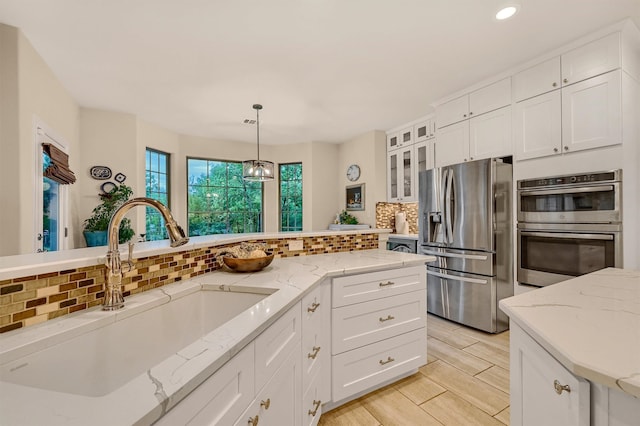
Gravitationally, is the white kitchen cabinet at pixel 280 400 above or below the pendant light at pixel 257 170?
below

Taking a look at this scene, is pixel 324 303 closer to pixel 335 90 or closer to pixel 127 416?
pixel 127 416

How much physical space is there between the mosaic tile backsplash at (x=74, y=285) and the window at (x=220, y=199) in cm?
416

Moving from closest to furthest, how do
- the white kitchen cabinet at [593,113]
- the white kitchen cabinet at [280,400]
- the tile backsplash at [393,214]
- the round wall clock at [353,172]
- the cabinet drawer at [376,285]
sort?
the white kitchen cabinet at [280,400] → the cabinet drawer at [376,285] → the white kitchen cabinet at [593,113] → the tile backsplash at [393,214] → the round wall clock at [353,172]

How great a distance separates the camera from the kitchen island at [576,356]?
59 cm

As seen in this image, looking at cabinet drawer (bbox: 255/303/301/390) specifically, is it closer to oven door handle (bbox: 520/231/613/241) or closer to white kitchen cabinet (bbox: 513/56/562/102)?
oven door handle (bbox: 520/231/613/241)

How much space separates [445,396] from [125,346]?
6.20 ft

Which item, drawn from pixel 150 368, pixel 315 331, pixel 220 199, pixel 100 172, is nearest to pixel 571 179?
pixel 315 331

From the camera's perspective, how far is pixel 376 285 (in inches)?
71.6

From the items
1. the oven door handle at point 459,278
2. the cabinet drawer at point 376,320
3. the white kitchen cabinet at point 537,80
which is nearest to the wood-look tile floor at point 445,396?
the cabinet drawer at point 376,320

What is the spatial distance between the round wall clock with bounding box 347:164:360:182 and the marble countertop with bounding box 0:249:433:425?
4.02 meters

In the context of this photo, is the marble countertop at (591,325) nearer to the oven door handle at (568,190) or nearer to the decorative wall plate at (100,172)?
the oven door handle at (568,190)

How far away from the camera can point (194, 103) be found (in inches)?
147

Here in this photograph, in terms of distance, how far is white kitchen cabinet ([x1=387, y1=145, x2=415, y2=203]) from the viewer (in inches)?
175

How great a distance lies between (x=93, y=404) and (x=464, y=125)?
370cm
